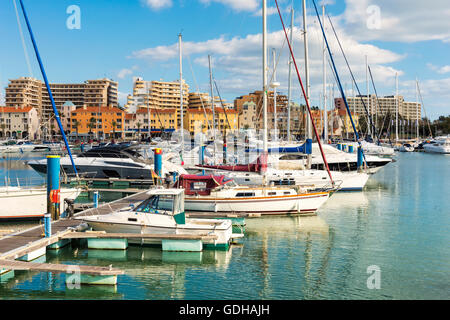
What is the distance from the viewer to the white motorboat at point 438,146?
93.0 m

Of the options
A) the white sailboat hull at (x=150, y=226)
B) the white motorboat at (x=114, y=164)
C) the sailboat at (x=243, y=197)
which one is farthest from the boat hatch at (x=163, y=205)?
the white motorboat at (x=114, y=164)

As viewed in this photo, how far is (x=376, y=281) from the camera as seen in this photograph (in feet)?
46.6

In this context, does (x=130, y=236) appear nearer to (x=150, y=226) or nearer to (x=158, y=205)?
(x=150, y=226)

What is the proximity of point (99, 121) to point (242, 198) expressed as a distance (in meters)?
124

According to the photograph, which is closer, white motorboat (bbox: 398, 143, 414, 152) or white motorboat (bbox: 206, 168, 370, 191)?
white motorboat (bbox: 206, 168, 370, 191)

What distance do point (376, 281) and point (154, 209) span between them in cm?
952

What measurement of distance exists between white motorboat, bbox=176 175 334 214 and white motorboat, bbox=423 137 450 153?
8051 centimetres

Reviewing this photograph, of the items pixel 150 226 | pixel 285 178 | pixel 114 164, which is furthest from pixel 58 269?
pixel 114 164

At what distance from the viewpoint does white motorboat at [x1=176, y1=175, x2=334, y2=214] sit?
23547mm

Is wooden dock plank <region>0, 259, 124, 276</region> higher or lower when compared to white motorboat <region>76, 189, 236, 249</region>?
lower

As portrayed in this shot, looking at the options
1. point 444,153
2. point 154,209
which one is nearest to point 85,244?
point 154,209

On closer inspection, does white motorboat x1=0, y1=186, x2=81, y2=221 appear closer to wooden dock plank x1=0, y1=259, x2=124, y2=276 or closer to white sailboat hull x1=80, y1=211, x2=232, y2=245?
white sailboat hull x1=80, y1=211, x2=232, y2=245

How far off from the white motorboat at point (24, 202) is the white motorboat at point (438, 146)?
89.7 meters

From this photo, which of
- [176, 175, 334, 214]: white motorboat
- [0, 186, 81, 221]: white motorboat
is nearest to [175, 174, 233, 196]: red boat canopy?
[176, 175, 334, 214]: white motorboat
